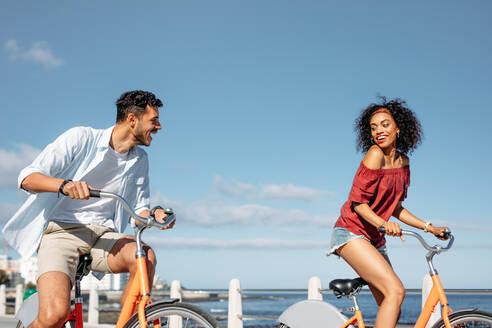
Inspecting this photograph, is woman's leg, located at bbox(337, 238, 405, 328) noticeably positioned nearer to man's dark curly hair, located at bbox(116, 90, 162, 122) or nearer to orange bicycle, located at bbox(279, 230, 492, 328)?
orange bicycle, located at bbox(279, 230, 492, 328)

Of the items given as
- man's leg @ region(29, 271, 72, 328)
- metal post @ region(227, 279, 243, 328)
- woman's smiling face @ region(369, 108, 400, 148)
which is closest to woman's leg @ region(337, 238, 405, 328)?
woman's smiling face @ region(369, 108, 400, 148)

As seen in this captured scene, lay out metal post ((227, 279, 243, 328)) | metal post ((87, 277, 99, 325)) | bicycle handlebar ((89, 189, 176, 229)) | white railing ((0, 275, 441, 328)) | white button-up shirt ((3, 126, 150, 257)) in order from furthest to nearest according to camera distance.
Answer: metal post ((87, 277, 99, 325)) → metal post ((227, 279, 243, 328)) → white railing ((0, 275, 441, 328)) → white button-up shirt ((3, 126, 150, 257)) → bicycle handlebar ((89, 189, 176, 229))

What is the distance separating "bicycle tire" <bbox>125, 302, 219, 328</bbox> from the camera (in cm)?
265

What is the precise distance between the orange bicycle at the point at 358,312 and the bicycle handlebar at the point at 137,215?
43.6 inches

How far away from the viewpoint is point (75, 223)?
338cm

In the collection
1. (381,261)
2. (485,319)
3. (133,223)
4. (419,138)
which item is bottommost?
(485,319)

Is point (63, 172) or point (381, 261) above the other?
point (63, 172)

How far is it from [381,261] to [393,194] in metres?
0.47

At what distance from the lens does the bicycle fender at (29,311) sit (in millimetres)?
3490

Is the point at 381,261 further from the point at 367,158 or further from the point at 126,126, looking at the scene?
the point at 126,126

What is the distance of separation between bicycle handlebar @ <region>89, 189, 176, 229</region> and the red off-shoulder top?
3.71 feet

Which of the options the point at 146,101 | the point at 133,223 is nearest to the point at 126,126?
the point at 146,101

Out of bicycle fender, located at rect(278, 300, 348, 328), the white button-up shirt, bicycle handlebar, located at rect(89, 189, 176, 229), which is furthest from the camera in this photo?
bicycle fender, located at rect(278, 300, 348, 328)

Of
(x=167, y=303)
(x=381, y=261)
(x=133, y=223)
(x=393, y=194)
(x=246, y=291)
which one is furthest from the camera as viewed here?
(x=246, y=291)
